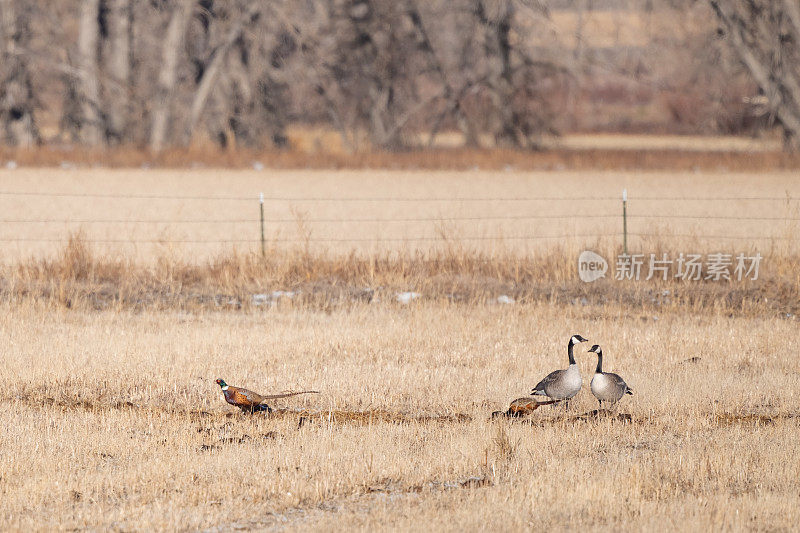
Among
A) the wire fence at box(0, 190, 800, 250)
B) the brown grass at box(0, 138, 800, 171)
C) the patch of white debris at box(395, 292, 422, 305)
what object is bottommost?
the patch of white debris at box(395, 292, 422, 305)

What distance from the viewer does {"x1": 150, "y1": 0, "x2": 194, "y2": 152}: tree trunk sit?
1459 inches

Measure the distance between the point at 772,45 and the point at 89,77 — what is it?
22.8 m

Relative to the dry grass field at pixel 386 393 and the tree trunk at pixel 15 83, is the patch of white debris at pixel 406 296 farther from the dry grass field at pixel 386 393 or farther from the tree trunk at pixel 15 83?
the tree trunk at pixel 15 83

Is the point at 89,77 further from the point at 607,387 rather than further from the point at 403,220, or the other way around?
the point at 607,387

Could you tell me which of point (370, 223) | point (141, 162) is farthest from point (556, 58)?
point (370, 223)

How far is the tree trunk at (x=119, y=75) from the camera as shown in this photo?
124 feet

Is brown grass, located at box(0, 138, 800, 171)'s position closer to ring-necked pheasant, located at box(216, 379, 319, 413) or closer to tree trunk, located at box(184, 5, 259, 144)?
tree trunk, located at box(184, 5, 259, 144)

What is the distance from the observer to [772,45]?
34.5m

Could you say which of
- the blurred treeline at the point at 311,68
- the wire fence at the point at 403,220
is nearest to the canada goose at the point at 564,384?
the wire fence at the point at 403,220
